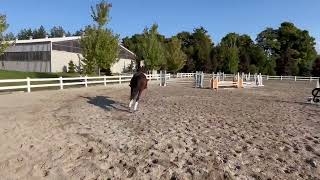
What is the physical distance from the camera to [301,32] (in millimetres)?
98000

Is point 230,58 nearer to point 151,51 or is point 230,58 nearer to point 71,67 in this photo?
point 151,51

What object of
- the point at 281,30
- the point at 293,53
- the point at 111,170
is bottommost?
the point at 111,170

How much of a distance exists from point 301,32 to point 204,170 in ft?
326

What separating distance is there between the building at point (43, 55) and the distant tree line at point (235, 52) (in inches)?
279

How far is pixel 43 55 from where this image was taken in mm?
56750

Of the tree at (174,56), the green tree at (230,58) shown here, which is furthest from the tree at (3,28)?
the green tree at (230,58)

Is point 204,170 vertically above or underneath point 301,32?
underneath

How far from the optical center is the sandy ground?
6.54 m

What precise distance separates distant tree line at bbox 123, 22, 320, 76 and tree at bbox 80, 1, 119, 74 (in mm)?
13521

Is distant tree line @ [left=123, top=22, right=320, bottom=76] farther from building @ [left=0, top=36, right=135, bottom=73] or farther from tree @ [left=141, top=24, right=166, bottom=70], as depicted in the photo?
building @ [left=0, top=36, right=135, bottom=73]

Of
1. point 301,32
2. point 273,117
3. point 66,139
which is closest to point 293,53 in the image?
point 301,32

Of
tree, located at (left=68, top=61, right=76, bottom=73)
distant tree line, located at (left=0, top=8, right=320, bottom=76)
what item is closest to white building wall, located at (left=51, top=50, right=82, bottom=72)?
tree, located at (left=68, top=61, right=76, bottom=73)

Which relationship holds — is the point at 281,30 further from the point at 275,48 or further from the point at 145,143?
the point at 145,143

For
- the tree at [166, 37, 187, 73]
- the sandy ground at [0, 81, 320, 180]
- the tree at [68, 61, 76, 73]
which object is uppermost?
the tree at [166, 37, 187, 73]
